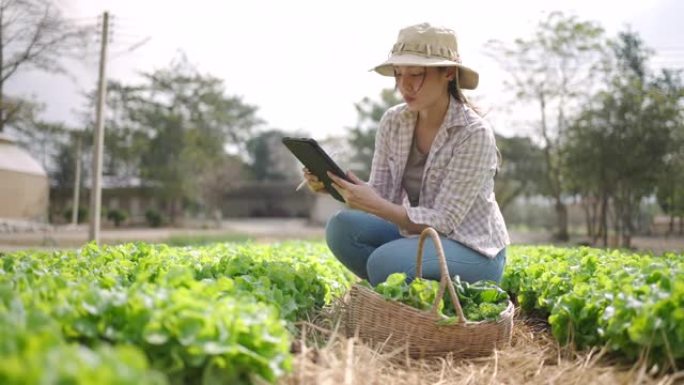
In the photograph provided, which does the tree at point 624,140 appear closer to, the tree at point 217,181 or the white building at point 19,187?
the white building at point 19,187

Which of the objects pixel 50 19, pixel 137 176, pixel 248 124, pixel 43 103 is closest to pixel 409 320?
pixel 50 19

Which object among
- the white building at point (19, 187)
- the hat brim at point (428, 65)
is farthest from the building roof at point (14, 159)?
the hat brim at point (428, 65)

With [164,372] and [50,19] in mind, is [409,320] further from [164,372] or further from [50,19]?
[50,19]

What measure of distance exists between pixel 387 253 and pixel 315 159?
618mm

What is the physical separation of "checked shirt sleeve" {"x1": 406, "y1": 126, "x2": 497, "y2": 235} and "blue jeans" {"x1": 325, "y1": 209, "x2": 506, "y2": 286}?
12cm

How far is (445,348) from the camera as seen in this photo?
102 inches

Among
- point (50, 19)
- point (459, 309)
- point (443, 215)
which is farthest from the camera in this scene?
point (50, 19)

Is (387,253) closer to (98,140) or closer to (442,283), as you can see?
(442,283)

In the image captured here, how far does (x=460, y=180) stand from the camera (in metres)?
2.96

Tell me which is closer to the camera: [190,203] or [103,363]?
[103,363]

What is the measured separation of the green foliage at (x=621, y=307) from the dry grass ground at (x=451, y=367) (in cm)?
8

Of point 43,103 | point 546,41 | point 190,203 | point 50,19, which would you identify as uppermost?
point 546,41

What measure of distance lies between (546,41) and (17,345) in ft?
60.7

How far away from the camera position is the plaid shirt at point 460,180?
296cm
